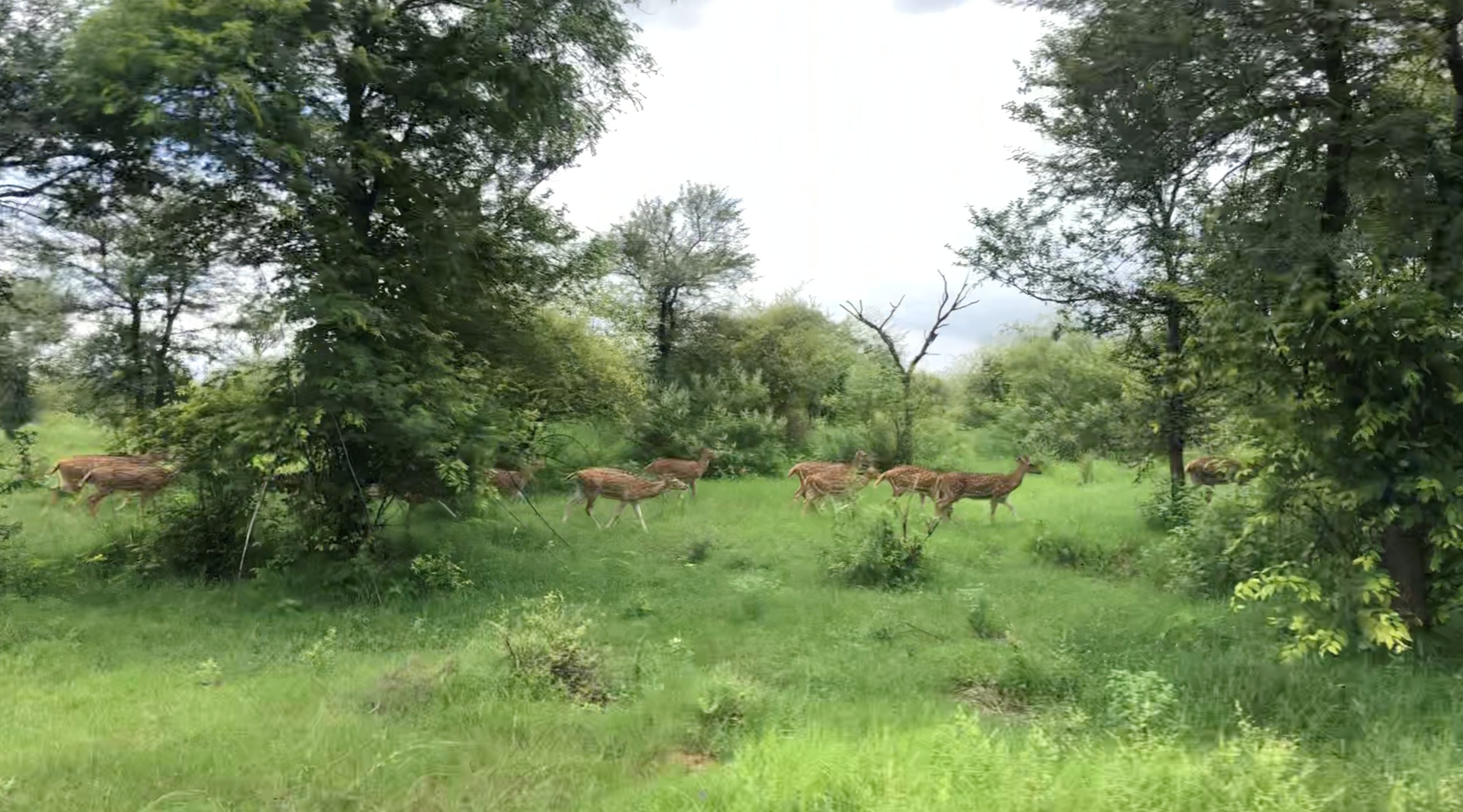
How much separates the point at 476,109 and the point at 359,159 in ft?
5.36

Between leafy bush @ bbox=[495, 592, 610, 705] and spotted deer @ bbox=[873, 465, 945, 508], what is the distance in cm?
1103

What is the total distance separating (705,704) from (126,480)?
41.3ft

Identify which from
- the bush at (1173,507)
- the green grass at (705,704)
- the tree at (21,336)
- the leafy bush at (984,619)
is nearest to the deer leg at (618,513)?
the green grass at (705,704)

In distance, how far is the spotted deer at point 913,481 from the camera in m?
17.4

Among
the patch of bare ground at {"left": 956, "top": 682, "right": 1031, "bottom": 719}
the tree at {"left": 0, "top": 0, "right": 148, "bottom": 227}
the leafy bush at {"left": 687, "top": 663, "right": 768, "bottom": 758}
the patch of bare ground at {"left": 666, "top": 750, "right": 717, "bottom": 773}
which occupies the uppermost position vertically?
the tree at {"left": 0, "top": 0, "right": 148, "bottom": 227}

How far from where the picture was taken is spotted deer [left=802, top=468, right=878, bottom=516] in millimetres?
16766

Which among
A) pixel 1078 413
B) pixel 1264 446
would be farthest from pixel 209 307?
pixel 1078 413

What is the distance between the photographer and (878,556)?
11070 millimetres

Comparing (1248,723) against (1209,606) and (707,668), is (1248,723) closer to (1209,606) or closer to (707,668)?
(707,668)

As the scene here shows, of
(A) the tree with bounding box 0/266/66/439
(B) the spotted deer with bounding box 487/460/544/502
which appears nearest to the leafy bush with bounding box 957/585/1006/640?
(B) the spotted deer with bounding box 487/460/544/502

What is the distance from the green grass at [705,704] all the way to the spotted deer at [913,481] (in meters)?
5.85

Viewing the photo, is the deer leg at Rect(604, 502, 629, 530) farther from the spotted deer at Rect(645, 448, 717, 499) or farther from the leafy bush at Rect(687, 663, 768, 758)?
the leafy bush at Rect(687, 663, 768, 758)

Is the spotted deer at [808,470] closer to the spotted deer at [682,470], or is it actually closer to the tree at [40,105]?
the spotted deer at [682,470]

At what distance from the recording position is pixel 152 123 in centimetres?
842
